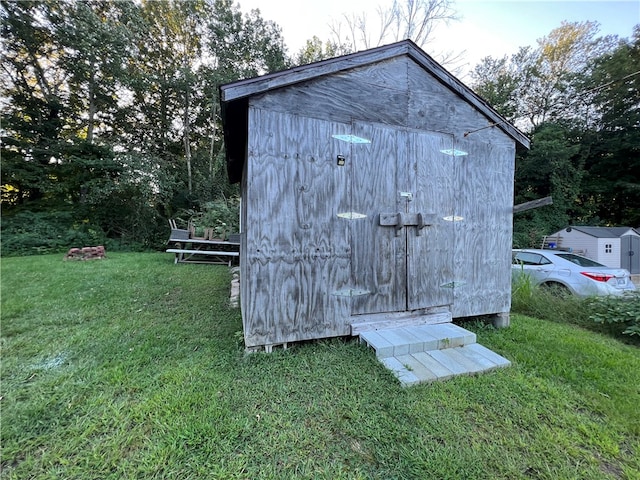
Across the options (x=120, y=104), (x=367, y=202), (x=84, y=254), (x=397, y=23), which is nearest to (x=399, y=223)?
(x=367, y=202)

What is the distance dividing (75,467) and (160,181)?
40.5 ft

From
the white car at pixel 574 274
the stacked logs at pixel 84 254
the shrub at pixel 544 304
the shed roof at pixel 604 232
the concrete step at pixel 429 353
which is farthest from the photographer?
the shed roof at pixel 604 232

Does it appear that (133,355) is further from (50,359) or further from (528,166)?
(528,166)

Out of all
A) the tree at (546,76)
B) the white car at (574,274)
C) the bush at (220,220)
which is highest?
the tree at (546,76)

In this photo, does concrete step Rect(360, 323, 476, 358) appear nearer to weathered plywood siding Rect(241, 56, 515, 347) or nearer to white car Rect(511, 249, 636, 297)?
weathered plywood siding Rect(241, 56, 515, 347)

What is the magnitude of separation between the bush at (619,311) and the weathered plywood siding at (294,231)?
4.13 meters

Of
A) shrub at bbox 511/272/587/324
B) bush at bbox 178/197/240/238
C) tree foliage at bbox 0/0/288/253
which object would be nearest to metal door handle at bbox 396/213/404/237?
shrub at bbox 511/272/587/324

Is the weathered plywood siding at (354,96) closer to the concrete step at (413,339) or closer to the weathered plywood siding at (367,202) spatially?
the weathered plywood siding at (367,202)

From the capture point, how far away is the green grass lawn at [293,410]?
5.06 feet

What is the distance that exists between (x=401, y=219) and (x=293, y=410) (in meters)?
2.22

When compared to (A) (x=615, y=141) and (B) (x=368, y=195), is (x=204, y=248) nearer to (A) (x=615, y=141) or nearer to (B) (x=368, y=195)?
(B) (x=368, y=195)

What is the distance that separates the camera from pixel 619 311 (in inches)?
156

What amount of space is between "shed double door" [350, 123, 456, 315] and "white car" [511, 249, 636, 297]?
306 cm

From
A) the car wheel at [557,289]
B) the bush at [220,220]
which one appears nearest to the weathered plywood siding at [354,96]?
the car wheel at [557,289]
